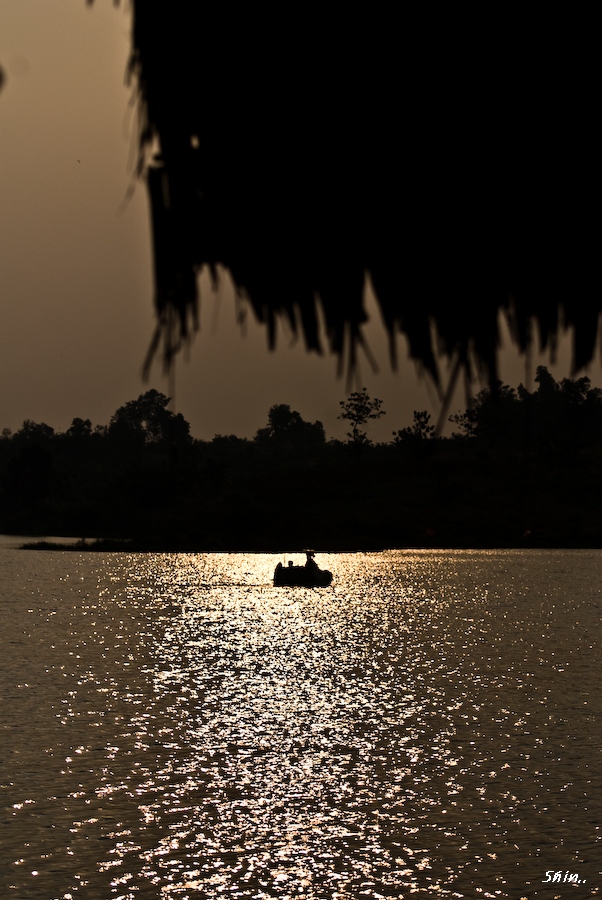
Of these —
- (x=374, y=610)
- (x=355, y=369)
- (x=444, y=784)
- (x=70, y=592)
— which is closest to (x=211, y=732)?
(x=444, y=784)

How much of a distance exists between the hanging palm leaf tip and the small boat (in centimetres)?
13625

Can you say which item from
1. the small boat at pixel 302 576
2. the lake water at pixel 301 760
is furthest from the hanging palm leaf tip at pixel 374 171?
the small boat at pixel 302 576

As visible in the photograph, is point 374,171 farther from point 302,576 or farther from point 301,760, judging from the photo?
point 302,576

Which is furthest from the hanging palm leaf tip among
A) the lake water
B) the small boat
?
the small boat

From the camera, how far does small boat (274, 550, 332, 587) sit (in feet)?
464

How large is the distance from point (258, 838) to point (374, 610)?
3586 inches

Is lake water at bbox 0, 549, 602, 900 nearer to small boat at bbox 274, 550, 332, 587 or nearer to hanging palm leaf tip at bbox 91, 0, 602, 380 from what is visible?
small boat at bbox 274, 550, 332, 587

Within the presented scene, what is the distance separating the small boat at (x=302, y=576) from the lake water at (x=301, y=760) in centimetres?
2373

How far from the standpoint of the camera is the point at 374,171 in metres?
5.20

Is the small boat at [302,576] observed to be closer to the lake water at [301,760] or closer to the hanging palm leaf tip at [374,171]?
the lake water at [301,760]

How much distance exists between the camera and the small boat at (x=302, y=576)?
5566 inches

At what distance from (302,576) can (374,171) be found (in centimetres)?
13897

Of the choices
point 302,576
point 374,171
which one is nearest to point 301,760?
point 374,171

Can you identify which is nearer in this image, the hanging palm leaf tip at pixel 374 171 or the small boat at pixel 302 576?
the hanging palm leaf tip at pixel 374 171
